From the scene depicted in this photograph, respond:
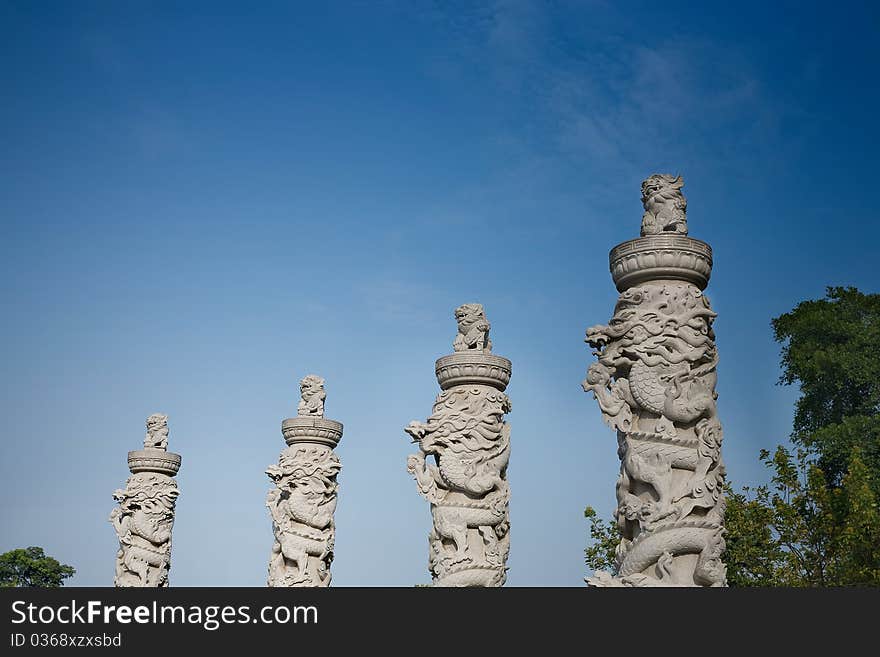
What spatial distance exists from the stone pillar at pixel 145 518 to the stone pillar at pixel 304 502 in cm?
237

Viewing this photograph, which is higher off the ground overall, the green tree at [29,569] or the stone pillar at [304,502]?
the green tree at [29,569]

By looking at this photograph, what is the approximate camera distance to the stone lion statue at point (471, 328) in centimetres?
927

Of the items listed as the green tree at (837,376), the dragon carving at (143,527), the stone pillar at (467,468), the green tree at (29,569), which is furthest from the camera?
the green tree at (29,569)

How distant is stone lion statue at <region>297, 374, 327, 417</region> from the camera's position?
13.1m

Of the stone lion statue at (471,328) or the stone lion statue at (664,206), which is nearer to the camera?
the stone lion statue at (664,206)

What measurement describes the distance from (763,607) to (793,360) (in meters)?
15.8

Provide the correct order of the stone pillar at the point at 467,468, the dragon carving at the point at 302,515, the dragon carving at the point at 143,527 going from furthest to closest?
the dragon carving at the point at 143,527 < the dragon carving at the point at 302,515 < the stone pillar at the point at 467,468

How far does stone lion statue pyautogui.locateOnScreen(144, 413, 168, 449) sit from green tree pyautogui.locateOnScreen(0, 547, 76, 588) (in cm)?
1536

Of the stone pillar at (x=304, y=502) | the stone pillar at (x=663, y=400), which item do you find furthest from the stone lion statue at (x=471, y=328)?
the stone pillar at (x=304, y=502)

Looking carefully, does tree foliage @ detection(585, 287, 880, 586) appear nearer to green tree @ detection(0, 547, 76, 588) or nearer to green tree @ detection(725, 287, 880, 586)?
green tree @ detection(725, 287, 880, 586)

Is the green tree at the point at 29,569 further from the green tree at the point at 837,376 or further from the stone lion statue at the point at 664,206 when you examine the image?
the stone lion statue at the point at 664,206

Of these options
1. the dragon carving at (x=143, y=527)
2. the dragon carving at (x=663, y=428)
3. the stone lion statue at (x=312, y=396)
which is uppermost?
the stone lion statue at (x=312, y=396)

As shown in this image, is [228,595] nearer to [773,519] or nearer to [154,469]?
[154,469]

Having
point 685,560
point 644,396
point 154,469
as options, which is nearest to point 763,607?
point 685,560
